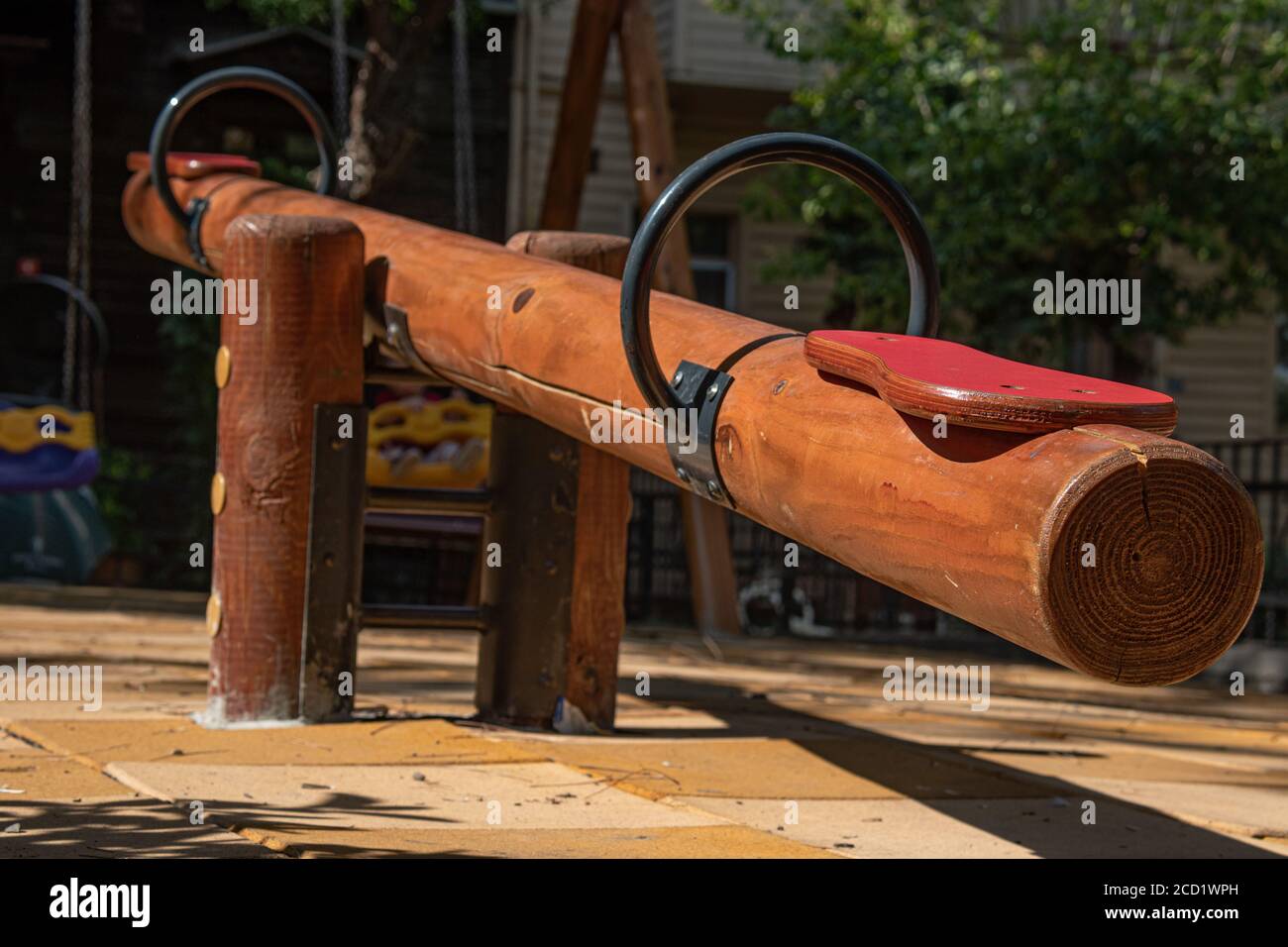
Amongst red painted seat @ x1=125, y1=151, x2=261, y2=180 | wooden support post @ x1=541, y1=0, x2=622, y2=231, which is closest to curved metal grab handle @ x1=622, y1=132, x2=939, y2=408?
red painted seat @ x1=125, y1=151, x2=261, y2=180

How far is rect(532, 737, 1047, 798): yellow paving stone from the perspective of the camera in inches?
156

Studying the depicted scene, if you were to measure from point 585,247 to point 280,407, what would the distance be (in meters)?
1.00

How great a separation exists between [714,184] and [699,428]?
1.46ft

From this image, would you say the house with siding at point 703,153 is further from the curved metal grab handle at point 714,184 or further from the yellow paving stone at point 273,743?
the curved metal grab handle at point 714,184

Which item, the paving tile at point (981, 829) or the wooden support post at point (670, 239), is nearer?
the paving tile at point (981, 829)

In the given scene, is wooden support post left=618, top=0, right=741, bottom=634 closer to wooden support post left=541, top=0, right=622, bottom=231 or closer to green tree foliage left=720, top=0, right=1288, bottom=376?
wooden support post left=541, top=0, right=622, bottom=231

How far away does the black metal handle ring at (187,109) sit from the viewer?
202 inches

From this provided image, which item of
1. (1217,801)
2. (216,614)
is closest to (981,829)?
(1217,801)

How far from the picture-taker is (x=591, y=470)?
4.73 metres

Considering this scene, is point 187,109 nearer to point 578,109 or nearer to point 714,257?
point 578,109

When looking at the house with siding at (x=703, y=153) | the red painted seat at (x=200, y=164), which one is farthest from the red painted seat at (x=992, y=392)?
the house with siding at (x=703, y=153)

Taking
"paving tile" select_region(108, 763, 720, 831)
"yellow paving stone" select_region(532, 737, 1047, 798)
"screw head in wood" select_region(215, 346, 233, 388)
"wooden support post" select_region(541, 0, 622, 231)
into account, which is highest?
"wooden support post" select_region(541, 0, 622, 231)

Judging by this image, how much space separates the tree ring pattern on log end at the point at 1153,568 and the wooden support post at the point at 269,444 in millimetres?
2669
